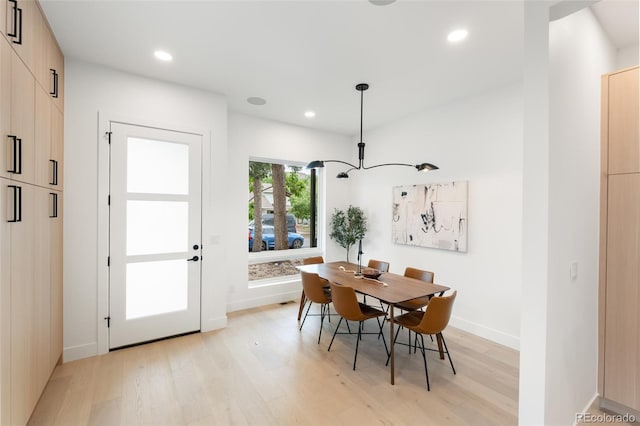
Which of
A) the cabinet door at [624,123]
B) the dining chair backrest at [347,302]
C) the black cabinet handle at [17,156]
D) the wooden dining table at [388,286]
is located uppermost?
the cabinet door at [624,123]

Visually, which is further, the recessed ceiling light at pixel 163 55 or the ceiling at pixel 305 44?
the recessed ceiling light at pixel 163 55

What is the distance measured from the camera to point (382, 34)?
7.81 ft

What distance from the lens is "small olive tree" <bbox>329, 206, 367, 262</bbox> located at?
503cm

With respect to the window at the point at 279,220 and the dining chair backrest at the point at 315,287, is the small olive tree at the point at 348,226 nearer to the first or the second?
the window at the point at 279,220

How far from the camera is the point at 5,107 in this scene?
62.6 inches

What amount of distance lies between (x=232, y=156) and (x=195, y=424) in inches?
128

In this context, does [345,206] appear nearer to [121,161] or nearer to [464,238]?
[464,238]

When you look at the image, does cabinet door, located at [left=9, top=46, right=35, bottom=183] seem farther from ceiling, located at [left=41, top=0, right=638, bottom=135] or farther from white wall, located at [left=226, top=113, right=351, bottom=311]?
white wall, located at [left=226, top=113, right=351, bottom=311]

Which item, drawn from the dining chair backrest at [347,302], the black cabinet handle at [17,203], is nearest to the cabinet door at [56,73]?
the black cabinet handle at [17,203]

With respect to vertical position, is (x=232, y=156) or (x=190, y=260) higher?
(x=232, y=156)

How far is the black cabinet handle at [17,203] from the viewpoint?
65.9 inches

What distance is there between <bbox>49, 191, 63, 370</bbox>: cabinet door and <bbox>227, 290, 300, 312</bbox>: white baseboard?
1.90 metres

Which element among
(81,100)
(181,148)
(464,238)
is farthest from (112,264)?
(464,238)

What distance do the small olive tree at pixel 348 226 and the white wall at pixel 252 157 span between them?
212 millimetres
